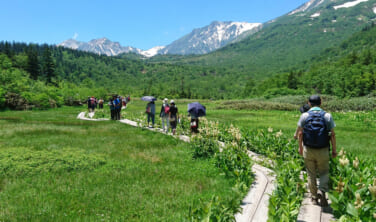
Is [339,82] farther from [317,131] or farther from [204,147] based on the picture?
[317,131]

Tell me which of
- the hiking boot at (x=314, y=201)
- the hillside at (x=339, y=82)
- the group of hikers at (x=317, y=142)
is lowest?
the hiking boot at (x=314, y=201)

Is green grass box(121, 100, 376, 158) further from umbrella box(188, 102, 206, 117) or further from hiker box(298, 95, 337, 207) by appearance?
hiker box(298, 95, 337, 207)

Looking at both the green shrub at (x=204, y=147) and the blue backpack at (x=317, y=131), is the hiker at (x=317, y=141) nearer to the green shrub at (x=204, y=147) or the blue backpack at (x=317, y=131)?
the blue backpack at (x=317, y=131)

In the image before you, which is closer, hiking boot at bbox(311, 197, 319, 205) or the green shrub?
hiking boot at bbox(311, 197, 319, 205)

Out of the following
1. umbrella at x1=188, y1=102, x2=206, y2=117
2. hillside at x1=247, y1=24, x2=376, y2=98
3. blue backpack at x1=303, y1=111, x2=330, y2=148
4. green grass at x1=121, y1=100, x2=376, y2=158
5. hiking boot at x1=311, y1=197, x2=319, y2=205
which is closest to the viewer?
blue backpack at x1=303, y1=111, x2=330, y2=148

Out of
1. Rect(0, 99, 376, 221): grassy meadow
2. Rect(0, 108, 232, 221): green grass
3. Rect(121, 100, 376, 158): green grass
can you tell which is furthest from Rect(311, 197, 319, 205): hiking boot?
Rect(121, 100, 376, 158): green grass

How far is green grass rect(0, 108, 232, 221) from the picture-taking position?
556cm

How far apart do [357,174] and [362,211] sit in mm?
1617

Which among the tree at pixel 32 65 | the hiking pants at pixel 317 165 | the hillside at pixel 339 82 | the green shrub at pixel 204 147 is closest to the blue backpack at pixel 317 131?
the hiking pants at pixel 317 165

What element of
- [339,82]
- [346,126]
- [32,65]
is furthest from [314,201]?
[32,65]

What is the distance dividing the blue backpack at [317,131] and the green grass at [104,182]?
244 centimetres

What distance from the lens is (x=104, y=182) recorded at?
7.38 m

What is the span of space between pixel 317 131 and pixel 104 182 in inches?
226

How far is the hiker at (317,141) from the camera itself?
5461 mm
